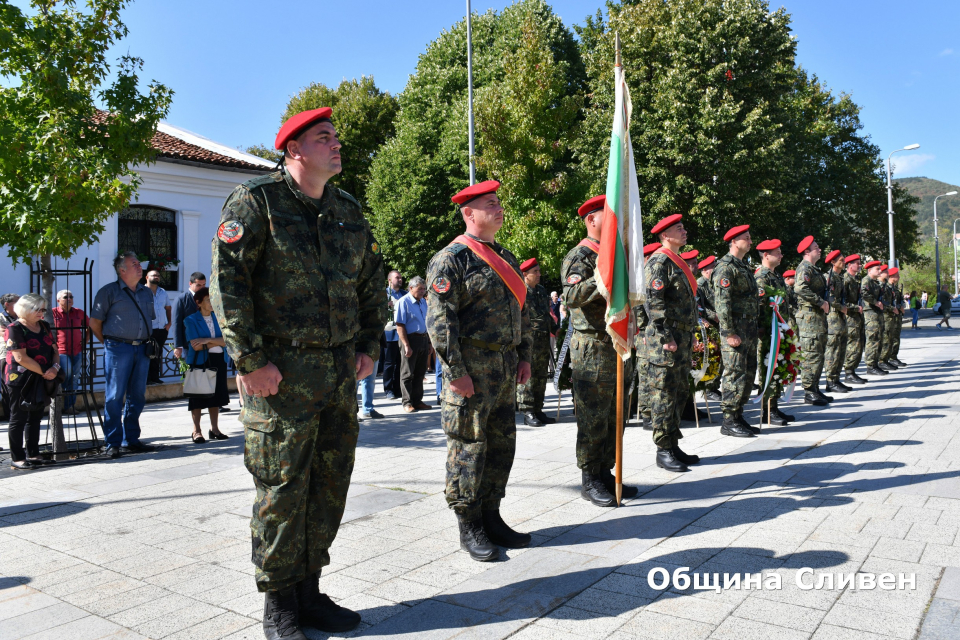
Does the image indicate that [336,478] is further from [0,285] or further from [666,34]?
[666,34]

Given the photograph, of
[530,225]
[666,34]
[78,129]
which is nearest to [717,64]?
[666,34]

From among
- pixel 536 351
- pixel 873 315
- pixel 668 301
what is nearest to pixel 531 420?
pixel 536 351

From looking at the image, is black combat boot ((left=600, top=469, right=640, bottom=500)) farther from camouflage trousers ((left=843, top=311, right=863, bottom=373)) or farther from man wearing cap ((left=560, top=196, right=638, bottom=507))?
camouflage trousers ((left=843, top=311, right=863, bottom=373))

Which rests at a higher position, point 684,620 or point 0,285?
point 0,285

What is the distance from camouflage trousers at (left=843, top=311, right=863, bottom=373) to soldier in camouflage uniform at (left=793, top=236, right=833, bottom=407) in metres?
2.34

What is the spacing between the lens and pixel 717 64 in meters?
24.5

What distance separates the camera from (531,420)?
30.9 feet

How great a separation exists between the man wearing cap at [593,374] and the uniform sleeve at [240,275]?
8.90ft

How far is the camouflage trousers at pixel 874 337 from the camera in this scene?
1432cm

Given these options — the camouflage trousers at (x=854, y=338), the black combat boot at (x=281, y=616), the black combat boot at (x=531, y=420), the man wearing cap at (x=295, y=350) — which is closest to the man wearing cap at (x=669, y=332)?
the black combat boot at (x=531, y=420)

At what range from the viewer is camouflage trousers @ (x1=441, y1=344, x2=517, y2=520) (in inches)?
167

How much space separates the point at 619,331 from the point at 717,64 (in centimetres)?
2253

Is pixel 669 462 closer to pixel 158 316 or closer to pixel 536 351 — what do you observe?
pixel 536 351

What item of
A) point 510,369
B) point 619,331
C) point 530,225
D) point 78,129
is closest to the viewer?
point 510,369
